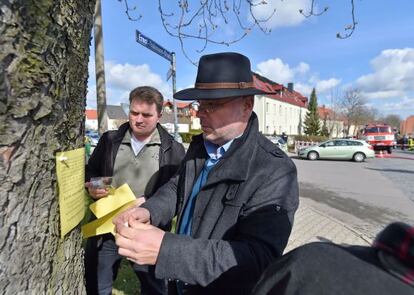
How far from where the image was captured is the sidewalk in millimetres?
5426

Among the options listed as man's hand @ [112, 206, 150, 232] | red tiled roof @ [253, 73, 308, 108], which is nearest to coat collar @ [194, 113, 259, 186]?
man's hand @ [112, 206, 150, 232]

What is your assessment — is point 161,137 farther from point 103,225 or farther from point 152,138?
point 103,225

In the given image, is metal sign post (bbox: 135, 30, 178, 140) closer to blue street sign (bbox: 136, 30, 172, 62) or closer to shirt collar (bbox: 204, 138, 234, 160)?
blue street sign (bbox: 136, 30, 172, 62)

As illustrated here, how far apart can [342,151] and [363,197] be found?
11895 mm

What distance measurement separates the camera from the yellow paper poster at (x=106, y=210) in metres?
2.05

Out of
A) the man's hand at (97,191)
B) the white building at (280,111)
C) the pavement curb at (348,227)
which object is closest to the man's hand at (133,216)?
the man's hand at (97,191)

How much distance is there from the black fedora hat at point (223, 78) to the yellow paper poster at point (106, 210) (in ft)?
2.59

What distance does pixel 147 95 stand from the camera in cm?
274

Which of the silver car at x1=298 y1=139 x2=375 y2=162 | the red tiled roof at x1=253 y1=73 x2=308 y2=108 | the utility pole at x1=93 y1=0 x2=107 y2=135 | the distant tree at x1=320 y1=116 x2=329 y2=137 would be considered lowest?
the silver car at x1=298 y1=139 x2=375 y2=162

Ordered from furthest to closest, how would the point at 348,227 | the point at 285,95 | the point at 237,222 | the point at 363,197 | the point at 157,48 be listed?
the point at 285,95 → the point at 363,197 → the point at 348,227 → the point at 157,48 → the point at 237,222

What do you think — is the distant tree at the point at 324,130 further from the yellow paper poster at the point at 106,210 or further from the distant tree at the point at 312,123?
the yellow paper poster at the point at 106,210

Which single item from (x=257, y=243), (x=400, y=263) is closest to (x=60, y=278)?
(x=257, y=243)

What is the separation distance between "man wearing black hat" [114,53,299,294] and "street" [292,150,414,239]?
501cm

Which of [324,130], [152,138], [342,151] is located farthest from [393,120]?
[152,138]
